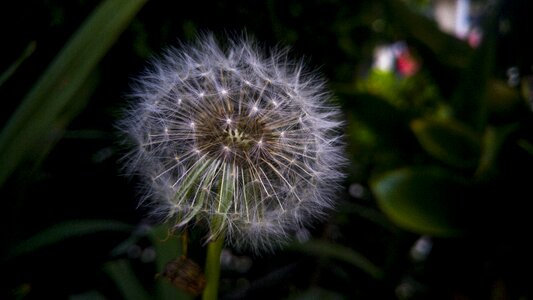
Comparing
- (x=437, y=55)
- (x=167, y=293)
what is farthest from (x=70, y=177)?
(x=437, y=55)

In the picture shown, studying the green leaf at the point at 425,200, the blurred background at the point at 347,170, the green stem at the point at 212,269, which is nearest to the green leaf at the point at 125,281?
the blurred background at the point at 347,170

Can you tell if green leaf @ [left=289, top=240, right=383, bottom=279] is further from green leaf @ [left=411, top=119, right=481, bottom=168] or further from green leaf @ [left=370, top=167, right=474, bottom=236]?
green leaf @ [left=411, top=119, right=481, bottom=168]

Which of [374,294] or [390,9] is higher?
[390,9]

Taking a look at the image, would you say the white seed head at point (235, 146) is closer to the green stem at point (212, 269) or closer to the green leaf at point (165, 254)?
the green stem at point (212, 269)

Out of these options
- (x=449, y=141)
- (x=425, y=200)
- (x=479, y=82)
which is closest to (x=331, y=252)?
(x=425, y=200)

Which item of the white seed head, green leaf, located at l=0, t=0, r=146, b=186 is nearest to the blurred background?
green leaf, located at l=0, t=0, r=146, b=186

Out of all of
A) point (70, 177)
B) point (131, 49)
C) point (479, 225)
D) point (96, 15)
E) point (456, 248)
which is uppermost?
point (96, 15)

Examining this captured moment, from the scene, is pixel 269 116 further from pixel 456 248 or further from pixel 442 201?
pixel 456 248
